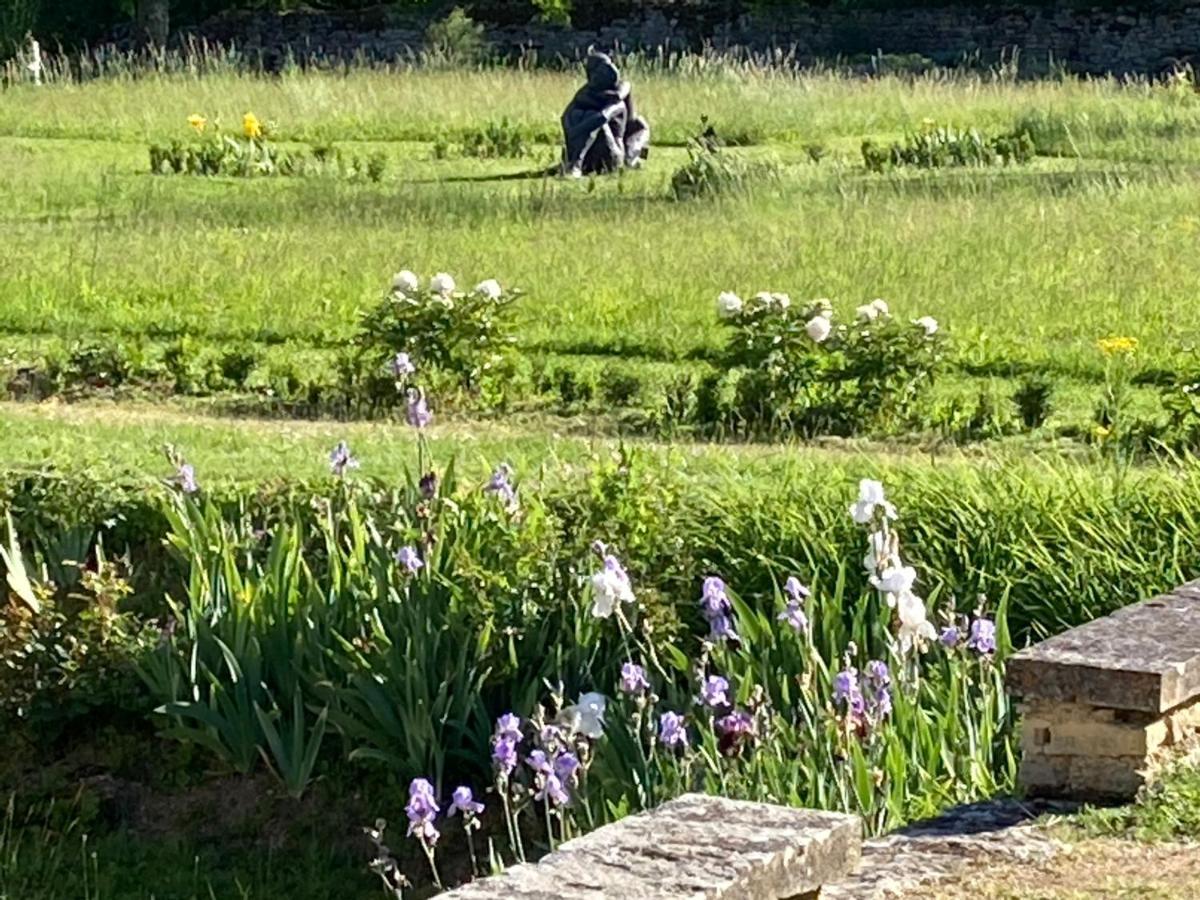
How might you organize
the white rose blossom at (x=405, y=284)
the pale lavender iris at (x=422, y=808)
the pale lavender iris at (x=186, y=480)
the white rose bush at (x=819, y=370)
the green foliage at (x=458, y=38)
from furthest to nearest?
the green foliage at (x=458, y=38) → the white rose blossom at (x=405, y=284) → the white rose bush at (x=819, y=370) → the pale lavender iris at (x=186, y=480) → the pale lavender iris at (x=422, y=808)

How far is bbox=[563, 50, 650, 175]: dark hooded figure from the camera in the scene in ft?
71.4

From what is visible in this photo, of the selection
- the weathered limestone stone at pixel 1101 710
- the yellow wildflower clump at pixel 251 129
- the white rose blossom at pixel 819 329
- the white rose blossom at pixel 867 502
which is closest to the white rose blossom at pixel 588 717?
the white rose blossom at pixel 867 502

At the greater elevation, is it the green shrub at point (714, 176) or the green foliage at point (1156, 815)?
the green shrub at point (714, 176)

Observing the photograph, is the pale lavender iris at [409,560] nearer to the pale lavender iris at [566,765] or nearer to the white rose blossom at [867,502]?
the pale lavender iris at [566,765]

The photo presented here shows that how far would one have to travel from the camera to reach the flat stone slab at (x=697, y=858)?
4.14 m

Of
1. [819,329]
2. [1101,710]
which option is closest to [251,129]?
[819,329]

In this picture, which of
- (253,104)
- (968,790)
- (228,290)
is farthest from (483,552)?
(253,104)

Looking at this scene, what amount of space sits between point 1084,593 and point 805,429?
3.40 meters

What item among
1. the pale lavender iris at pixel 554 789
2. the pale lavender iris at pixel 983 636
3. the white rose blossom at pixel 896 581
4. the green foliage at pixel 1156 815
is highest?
the white rose blossom at pixel 896 581

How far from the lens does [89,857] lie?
822cm

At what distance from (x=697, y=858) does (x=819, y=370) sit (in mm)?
7102

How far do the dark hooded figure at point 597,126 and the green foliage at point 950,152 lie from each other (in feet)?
6.95

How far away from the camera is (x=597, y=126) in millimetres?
21719

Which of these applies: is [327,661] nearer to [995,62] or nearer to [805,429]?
[805,429]
